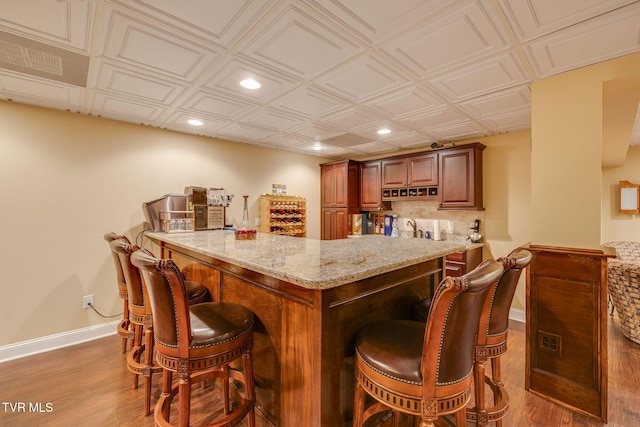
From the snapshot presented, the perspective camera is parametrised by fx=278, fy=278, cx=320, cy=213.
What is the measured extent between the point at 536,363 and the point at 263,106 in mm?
3219

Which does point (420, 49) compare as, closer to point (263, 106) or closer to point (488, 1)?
point (488, 1)

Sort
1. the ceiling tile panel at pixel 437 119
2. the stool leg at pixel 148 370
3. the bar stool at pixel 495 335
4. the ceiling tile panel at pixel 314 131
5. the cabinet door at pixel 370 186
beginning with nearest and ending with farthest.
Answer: the bar stool at pixel 495 335, the stool leg at pixel 148 370, the ceiling tile panel at pixel 437 119, the ceiling tile panel at pixel 314 131, the cabinet door at pixel 370 186

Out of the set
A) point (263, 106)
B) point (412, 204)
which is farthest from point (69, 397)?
point (412, 204)

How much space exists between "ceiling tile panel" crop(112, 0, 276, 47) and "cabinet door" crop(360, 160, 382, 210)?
352cm

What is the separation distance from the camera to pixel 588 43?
5.61 ft

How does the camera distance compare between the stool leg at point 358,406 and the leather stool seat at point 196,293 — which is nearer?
the stool leg at point 358,406

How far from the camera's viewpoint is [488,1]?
1408 mm

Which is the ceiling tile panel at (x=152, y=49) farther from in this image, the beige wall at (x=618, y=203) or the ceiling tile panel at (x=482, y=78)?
the beige wall at (x=618, y=203)

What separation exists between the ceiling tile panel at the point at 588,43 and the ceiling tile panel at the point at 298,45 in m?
1.21

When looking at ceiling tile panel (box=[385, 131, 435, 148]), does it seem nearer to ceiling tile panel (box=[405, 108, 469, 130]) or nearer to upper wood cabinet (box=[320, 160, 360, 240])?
ceiling tile panel (box=[405, 108, 469, 130])

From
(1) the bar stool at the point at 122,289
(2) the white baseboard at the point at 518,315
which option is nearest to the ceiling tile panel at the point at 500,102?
(2) the white baseboard at the point at 518,315

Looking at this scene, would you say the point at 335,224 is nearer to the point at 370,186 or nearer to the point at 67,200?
the point at 370,186

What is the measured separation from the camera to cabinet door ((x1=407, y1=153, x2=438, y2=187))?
4125mm

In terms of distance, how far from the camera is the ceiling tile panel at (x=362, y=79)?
202 cm
